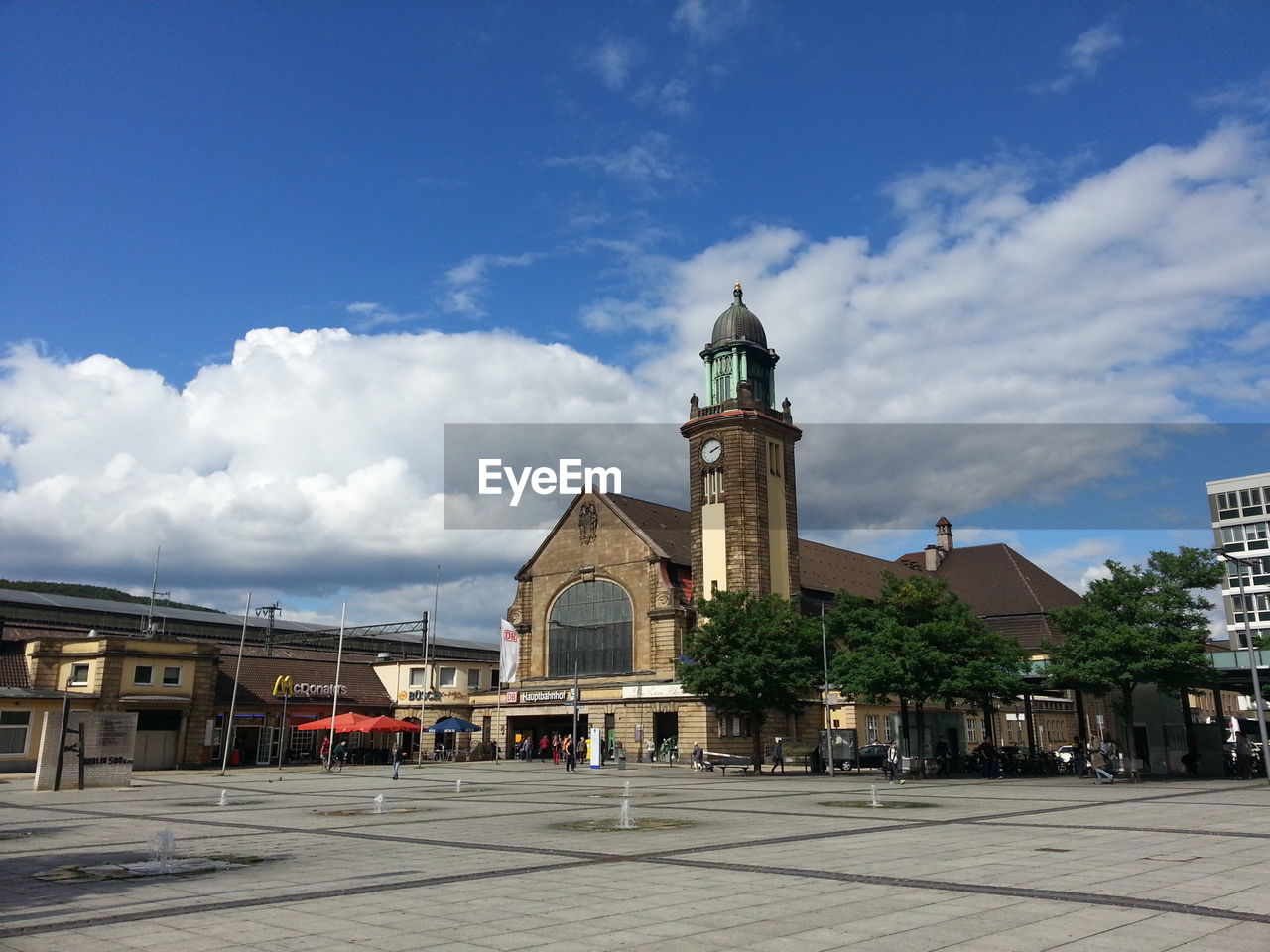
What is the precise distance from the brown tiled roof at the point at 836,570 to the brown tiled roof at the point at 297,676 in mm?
31729

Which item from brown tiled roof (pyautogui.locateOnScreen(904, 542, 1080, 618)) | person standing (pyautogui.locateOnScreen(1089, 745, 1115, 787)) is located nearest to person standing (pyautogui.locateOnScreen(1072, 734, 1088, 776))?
person standing (pyautogui.locateOnScreen(1089, 745, 1115, 787))

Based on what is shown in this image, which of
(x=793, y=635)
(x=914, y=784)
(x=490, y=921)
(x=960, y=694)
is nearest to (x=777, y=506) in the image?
(x=793, y=635)

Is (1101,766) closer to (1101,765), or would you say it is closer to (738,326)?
(1101,765)

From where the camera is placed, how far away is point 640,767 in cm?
5516

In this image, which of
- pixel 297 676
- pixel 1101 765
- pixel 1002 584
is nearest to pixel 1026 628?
pixel 1002 584

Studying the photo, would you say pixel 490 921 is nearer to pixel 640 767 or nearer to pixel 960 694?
pixel 960 694

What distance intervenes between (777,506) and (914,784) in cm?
2971

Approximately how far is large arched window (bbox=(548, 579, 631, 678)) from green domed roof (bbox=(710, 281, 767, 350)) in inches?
729

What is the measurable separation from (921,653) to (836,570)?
3820cm

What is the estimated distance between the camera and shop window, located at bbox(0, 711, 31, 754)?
4892 cm

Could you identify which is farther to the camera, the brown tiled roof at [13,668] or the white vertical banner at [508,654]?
the white vertical banner at [508,654]

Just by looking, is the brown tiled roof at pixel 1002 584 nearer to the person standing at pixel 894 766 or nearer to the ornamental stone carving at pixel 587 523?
the ornamental stone carving at pixel 587 523

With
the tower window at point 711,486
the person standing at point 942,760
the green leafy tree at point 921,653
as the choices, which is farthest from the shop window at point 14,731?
the person standing at point 942,760

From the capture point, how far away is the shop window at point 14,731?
48.9 metres
